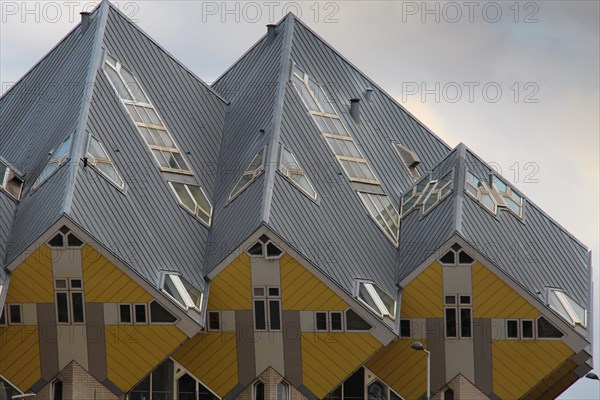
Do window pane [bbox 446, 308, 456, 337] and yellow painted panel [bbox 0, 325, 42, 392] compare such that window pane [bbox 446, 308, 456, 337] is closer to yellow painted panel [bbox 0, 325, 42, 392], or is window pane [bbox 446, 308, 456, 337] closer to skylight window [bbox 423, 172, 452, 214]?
skylight window [bbox 423, 172, 452, 214]

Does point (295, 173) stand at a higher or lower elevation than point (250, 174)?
lower

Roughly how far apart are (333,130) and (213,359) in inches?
651

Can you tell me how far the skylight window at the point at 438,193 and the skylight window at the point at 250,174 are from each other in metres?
9.74

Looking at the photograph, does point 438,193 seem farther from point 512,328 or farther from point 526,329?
point 526,329

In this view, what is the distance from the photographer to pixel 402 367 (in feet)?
338

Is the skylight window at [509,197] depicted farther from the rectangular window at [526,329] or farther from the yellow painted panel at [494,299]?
the rectangular window at [526,329]

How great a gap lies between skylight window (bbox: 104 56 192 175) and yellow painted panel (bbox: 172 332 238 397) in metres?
10.4

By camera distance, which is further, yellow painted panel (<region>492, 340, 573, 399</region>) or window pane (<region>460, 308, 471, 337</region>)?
window pane (<region>460, 308, 471, 337</region>)

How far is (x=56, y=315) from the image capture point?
321ft

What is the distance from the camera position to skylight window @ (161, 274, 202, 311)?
9831cm

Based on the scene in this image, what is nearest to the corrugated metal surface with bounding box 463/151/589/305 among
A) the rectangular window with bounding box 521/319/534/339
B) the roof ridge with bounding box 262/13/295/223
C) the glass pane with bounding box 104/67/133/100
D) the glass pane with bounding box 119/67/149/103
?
the rectangular window with bounding box 521/319/534/339

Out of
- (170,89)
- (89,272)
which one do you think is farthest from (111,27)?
(89,272)

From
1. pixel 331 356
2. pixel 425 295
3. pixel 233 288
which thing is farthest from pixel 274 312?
pixel 425 295

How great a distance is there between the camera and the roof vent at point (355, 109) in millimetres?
113438
